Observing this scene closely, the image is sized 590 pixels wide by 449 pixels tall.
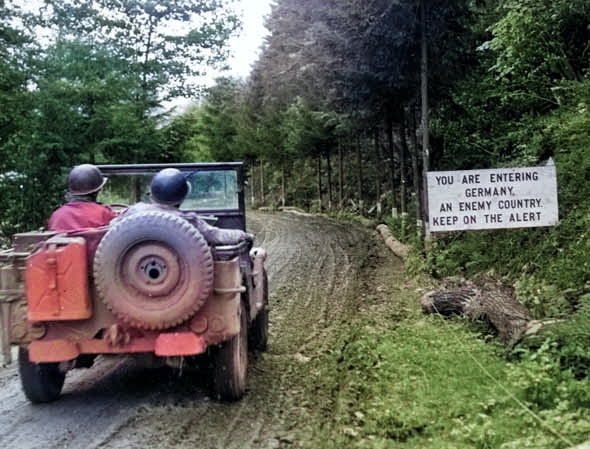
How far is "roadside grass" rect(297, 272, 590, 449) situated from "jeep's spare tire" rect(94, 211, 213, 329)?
4.09 ft

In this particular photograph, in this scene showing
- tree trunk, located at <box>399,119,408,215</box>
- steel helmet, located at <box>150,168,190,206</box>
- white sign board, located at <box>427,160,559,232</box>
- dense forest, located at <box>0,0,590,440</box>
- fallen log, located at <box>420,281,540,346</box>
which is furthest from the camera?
tree trunk, located at <box>399,119,408,215</box>

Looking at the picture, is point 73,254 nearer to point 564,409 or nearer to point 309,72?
point 564,409

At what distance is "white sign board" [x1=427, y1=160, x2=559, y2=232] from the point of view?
7.61 meters

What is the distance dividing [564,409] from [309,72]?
1295cm

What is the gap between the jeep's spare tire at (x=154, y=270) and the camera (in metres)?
4.12

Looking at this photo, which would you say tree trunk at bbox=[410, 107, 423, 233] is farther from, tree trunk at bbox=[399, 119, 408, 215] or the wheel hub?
the wheel hub

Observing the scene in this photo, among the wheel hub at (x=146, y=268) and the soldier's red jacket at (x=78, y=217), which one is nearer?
the wheel hub at (x=146, y=268)

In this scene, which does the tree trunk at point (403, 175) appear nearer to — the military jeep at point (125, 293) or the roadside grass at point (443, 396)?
the roadside grass at point (443, 396)

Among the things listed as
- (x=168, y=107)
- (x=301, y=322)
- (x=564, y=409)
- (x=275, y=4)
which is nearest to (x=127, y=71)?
(x=168, y=107)

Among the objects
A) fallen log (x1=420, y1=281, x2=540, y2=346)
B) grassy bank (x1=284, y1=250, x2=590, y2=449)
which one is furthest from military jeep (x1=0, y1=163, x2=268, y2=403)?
fallen log (x1=420, y1=281, x2=540, y2=346)

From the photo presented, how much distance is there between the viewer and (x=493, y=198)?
7.72 meters

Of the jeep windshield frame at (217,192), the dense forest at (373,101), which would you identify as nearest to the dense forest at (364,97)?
the dense forest at (373,101)

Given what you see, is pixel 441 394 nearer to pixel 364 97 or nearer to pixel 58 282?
pixel 58 282

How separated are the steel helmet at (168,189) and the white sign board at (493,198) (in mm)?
4010
